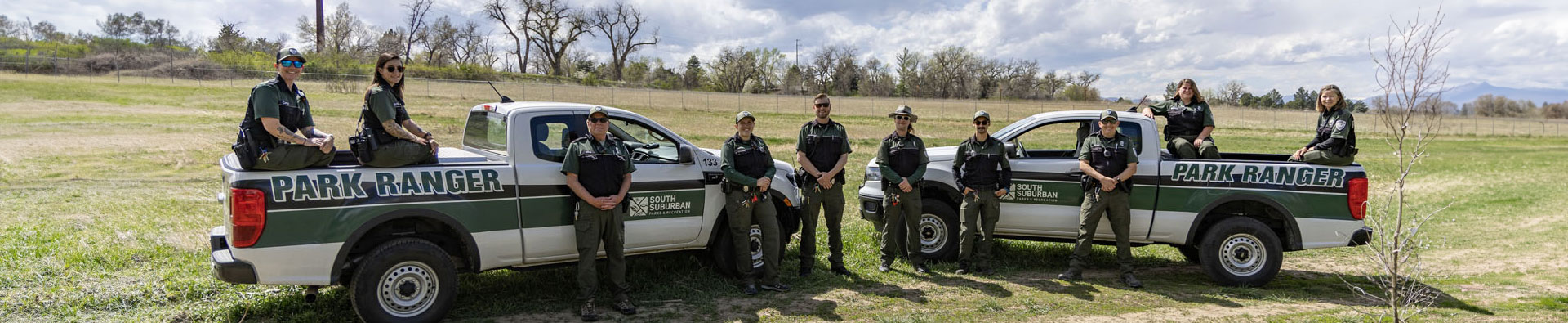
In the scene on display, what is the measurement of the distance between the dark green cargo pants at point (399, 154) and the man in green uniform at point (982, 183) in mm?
4225

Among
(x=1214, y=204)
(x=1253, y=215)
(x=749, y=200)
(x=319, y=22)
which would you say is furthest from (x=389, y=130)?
(x=319, y=22)

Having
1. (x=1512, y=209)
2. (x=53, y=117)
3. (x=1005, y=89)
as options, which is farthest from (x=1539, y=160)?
(x=1005, y=89)

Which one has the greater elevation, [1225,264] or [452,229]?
[452,229]

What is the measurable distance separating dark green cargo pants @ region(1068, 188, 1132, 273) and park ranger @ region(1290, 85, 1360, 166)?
1.58 meters

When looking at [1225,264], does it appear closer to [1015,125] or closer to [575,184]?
[1015,125]

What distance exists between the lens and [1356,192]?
271 inches

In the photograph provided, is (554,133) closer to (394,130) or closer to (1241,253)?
(394,130)

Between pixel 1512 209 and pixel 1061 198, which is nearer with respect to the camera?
pixel 1061 198

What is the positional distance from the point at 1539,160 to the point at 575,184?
30750 mm

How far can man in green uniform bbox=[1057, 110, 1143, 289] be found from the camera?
6.84m

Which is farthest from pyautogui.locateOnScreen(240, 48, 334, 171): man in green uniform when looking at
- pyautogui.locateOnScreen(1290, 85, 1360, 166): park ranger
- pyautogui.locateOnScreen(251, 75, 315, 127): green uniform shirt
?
pyautogui.locateOnScreen(1290, 85, 1360, 166): park ranger

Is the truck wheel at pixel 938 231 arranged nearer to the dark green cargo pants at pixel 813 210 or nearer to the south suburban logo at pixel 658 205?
the dark green cargo pants at pixel 813 210

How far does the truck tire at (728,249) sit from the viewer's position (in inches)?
270

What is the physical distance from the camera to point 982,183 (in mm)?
7074
